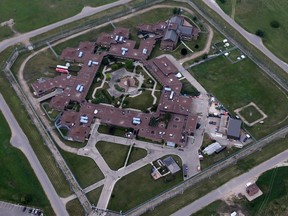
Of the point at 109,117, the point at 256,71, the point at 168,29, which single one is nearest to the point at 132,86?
the point at 109,117

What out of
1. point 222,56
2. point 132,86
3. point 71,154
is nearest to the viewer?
point 71,154

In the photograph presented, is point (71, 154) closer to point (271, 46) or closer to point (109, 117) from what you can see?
point (109, 117)

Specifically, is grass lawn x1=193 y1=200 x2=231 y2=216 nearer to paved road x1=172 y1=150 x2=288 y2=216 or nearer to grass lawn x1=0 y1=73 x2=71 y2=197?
paved road x1=172 y1=150 x2=288 y2=216

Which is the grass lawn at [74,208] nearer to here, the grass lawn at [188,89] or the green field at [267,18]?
the grass lawn at [188,89]

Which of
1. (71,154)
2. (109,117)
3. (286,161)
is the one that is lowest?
(71,154)

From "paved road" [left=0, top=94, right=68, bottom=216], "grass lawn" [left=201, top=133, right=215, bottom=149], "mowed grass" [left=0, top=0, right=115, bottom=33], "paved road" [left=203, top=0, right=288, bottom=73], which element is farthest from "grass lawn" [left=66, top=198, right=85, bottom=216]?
"paved road" [left=203, top=0, right=288, bottom=73]
